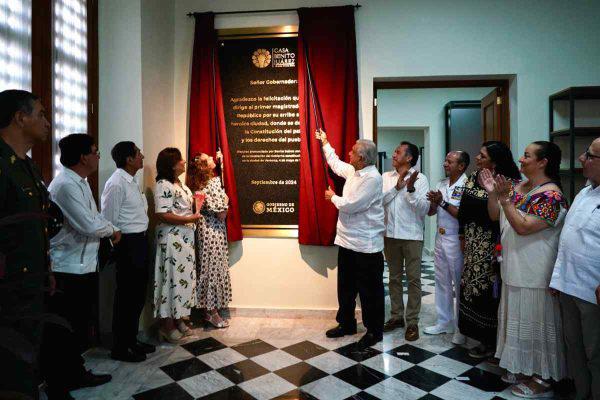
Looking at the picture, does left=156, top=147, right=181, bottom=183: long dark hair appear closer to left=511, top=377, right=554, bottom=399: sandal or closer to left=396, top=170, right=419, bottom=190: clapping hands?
left=396, top=170, right=419, bottom=190: clapping hands

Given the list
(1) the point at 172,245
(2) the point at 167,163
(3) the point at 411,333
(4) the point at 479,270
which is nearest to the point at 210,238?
(1) the point at 172,245

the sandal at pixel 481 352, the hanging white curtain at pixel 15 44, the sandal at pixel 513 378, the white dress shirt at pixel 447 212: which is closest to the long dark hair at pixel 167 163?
the hanging white curtain at pixel 15 44

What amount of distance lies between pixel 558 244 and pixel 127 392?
2.48 m

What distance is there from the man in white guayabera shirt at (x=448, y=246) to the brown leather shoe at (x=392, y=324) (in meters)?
0.21

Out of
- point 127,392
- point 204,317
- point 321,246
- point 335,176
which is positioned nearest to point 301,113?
point 335,176

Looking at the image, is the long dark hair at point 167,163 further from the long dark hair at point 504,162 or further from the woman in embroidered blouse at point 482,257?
the long dark hair at point 504,162

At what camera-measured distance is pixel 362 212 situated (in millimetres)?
3031

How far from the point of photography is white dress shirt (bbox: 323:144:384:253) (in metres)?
2.95

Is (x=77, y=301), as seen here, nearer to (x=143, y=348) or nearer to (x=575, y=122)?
(x=143, y=348)

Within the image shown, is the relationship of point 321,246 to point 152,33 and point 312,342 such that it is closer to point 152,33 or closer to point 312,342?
point 312,342

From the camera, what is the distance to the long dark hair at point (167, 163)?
298 centimetres

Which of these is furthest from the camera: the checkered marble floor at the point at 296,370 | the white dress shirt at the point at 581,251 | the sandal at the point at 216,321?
the sandal at the point at 216,321

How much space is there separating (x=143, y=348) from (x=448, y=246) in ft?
7.48

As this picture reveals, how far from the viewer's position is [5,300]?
1093mm
